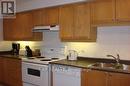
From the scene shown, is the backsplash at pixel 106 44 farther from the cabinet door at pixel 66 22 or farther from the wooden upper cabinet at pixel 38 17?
the wooden upper cabinet at pixel 38 17

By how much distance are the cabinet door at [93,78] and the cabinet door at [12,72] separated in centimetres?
196

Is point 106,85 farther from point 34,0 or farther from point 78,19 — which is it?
point 34,0

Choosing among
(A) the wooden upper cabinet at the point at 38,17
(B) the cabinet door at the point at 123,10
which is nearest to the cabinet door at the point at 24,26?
(A) the wooden upper cabinet at the point at 38,17

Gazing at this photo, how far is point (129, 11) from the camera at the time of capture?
9.61 ft

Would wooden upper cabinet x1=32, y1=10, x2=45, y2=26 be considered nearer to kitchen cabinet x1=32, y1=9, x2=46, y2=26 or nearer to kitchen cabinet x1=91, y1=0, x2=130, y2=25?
kitchen cabinet x1=32, y1=9, x2=46, y2=26

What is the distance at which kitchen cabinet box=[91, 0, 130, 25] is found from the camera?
2969 millimetres

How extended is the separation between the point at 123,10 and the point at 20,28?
2.90 meters

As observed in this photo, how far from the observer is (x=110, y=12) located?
3141 millimetres

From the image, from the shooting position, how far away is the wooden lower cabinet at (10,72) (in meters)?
4.50

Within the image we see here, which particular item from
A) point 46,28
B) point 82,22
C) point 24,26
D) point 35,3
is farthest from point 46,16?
point 82,22

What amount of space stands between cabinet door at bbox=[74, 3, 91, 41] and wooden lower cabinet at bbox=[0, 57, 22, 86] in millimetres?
1786

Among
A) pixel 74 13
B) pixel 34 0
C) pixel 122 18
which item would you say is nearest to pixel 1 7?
pixel 34 0

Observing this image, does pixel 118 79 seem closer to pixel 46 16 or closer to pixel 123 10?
pixel 123 10

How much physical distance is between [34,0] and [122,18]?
2.36 meters
